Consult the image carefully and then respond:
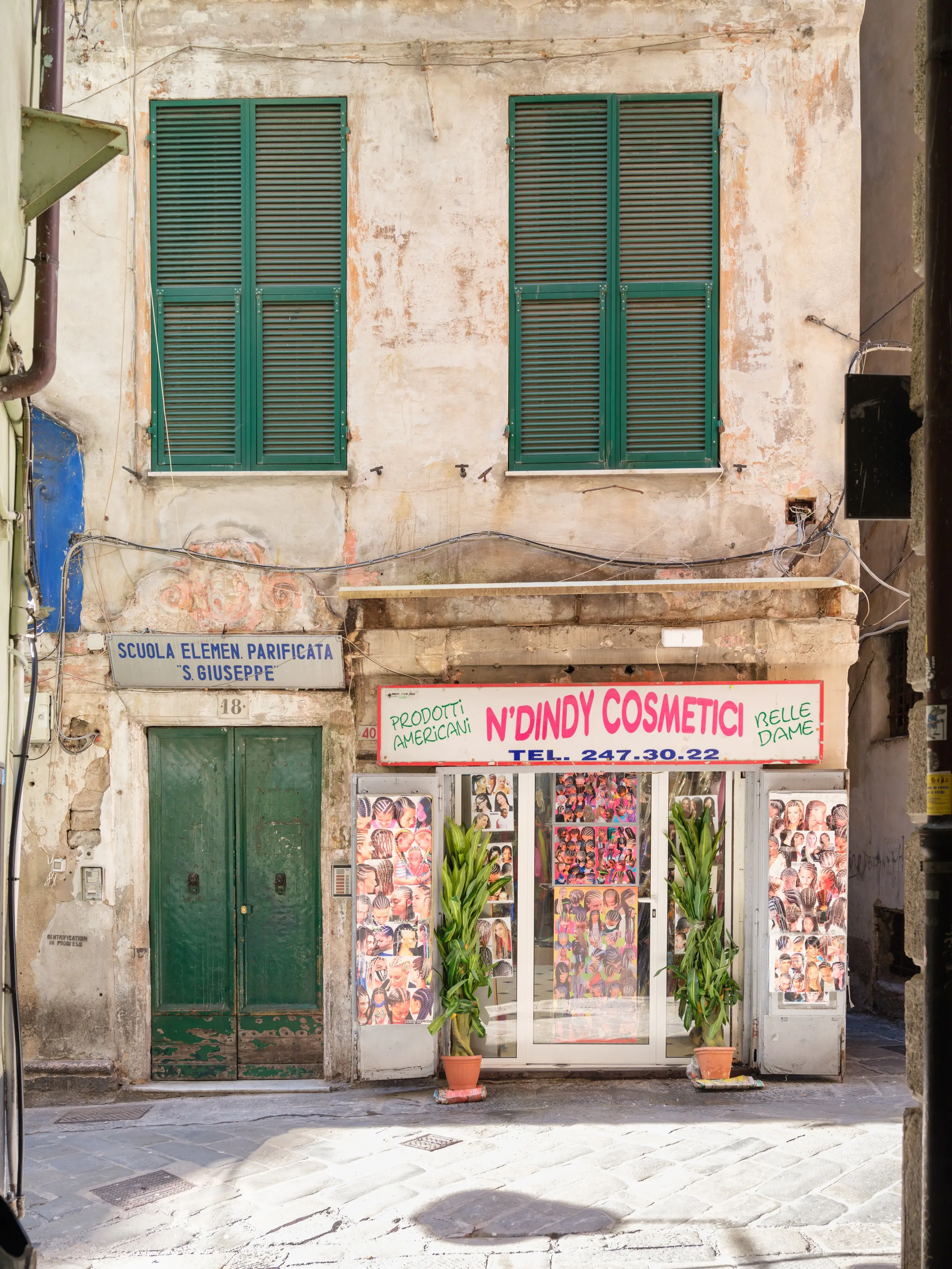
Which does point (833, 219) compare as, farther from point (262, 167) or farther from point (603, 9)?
point (262, 167)

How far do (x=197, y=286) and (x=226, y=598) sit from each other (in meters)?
2.38

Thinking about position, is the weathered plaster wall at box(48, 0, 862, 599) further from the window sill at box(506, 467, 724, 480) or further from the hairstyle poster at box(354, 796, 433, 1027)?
the hairstyle poster at box(354, 796, 433, 1027)

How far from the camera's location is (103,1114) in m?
8.44

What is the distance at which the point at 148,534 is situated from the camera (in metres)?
9.08

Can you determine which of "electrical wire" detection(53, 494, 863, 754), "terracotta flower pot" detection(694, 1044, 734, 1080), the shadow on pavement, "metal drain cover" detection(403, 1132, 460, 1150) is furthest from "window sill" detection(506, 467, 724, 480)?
the shadow on pavement

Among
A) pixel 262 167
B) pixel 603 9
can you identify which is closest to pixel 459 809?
pixel 262 167

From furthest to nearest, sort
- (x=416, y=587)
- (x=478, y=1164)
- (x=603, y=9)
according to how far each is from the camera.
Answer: (x=603, y=9)
(x=416, y=587)
(x=478, y=1164)

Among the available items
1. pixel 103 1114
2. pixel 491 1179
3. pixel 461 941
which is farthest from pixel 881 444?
pixel 103 1114

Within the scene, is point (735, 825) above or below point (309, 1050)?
above

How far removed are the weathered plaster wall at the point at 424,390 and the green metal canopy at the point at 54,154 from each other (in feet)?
11.8

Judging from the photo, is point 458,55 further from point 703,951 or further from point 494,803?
point 703,951

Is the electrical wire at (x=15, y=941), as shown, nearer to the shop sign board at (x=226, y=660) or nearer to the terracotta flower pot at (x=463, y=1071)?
the shop sign board at (x=226, y=660)

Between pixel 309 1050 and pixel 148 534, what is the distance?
4.02 meters

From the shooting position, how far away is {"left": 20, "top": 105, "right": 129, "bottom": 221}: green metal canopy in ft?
17.8
